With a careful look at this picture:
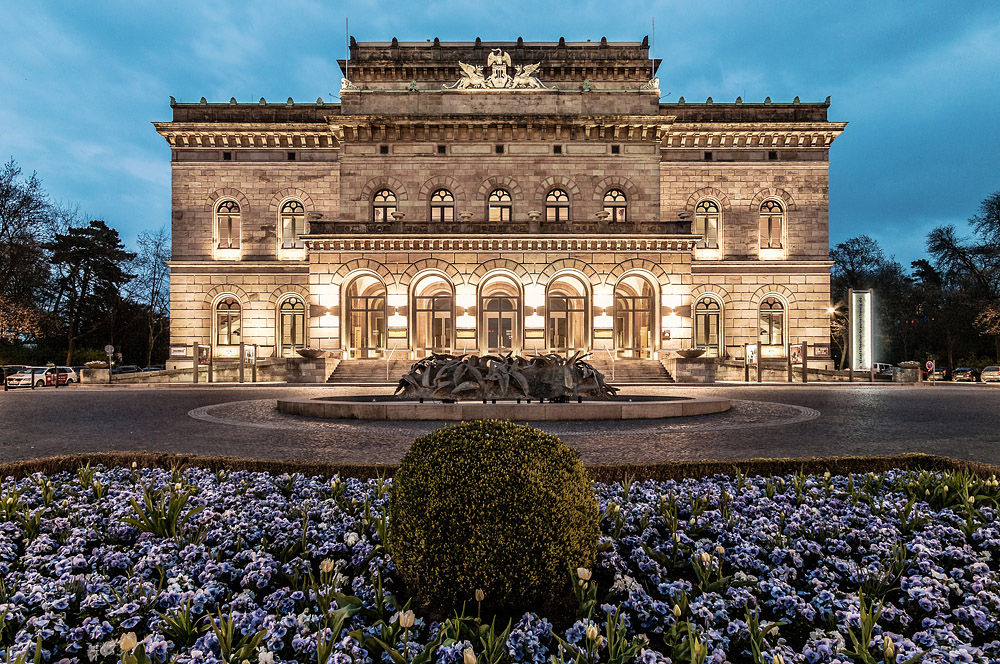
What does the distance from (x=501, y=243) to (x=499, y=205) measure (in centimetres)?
484

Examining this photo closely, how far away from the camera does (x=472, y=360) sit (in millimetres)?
12586

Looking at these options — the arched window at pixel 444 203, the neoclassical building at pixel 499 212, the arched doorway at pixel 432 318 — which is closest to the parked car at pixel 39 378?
the neoclassical building at pixel 499 212

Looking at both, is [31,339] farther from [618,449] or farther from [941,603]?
[941,603]

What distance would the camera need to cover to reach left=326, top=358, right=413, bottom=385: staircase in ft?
93.8

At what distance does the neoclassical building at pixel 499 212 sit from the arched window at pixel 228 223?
0.29 ft

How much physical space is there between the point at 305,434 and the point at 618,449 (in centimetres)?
498

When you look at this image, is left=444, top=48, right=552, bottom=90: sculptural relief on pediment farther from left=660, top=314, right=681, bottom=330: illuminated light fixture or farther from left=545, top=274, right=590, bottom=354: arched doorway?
left=660, top=314, right=681, bottom=330: illuminated light fixture

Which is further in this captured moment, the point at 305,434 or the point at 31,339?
the point at 31,339

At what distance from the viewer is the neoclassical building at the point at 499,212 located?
3191cm

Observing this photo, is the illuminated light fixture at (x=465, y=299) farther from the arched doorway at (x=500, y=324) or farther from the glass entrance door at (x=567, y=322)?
the glass entrance door at (x=567, y=322)

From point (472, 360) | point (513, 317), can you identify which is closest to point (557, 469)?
point (472, 360)

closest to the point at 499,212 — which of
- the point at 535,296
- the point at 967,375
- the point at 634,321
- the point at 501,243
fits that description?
the point at 501,243

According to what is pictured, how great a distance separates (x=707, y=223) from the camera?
123 ft

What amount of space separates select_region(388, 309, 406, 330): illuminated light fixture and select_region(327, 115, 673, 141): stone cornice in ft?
35.4
